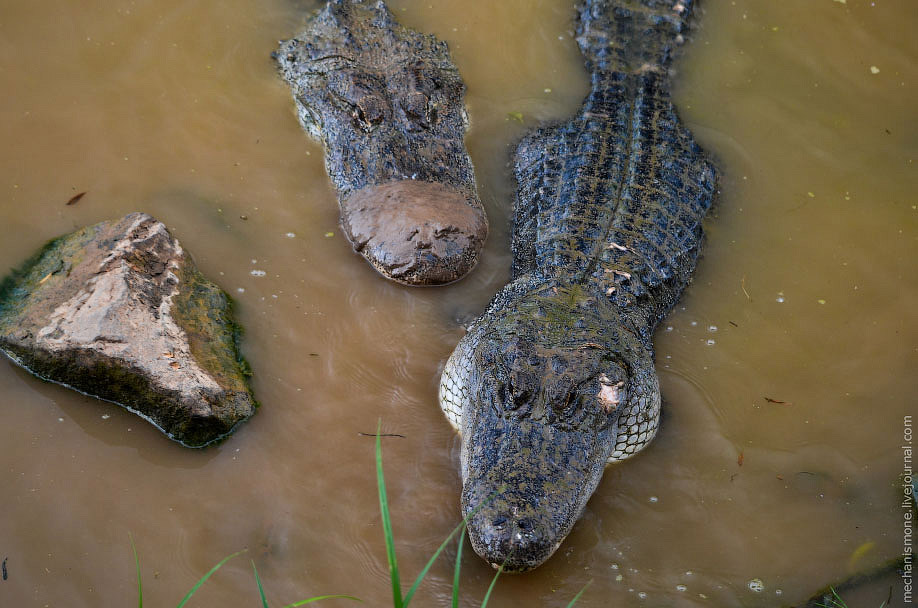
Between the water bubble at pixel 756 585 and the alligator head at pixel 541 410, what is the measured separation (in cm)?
75

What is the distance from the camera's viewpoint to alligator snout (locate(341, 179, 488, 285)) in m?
4.16

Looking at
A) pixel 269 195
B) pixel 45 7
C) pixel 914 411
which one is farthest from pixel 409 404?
pixel 45 7

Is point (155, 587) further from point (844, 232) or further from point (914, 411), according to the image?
point (844, 232)

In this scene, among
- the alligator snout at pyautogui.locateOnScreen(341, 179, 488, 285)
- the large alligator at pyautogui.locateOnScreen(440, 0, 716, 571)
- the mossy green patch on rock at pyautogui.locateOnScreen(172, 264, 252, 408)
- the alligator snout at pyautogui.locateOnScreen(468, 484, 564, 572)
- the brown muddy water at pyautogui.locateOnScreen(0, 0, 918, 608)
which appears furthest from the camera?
the alligator snout at pyautogui.locateOnScreen(341, 179, 488, 285)

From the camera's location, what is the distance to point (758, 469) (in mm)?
3746

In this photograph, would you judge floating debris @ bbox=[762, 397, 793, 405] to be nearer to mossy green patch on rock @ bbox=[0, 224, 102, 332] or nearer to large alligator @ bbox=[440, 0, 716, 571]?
large alligator @ bbox=[440, 0, 716, 571]

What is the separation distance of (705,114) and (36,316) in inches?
164

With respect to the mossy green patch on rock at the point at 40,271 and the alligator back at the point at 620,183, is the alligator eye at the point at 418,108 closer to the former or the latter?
the alligator back at the point at 620,183

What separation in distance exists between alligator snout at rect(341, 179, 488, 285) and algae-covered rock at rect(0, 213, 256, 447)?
92 centimetres

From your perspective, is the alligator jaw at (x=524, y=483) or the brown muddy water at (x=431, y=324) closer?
the alligator jaw at (x=524, y=483)

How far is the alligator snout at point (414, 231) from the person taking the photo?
4164 mm

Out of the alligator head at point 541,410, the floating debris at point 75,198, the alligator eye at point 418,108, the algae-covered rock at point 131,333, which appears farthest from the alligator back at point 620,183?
the floating debris at point 75,198

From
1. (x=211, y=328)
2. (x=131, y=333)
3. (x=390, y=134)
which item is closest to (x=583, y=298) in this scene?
(x=390, y=134)

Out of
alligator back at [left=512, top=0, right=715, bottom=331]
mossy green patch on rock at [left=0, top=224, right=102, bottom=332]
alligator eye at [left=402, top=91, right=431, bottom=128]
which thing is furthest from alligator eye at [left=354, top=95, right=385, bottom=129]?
mossy green patch on rock at [left=0, top=224, right=102, bottom=332]
